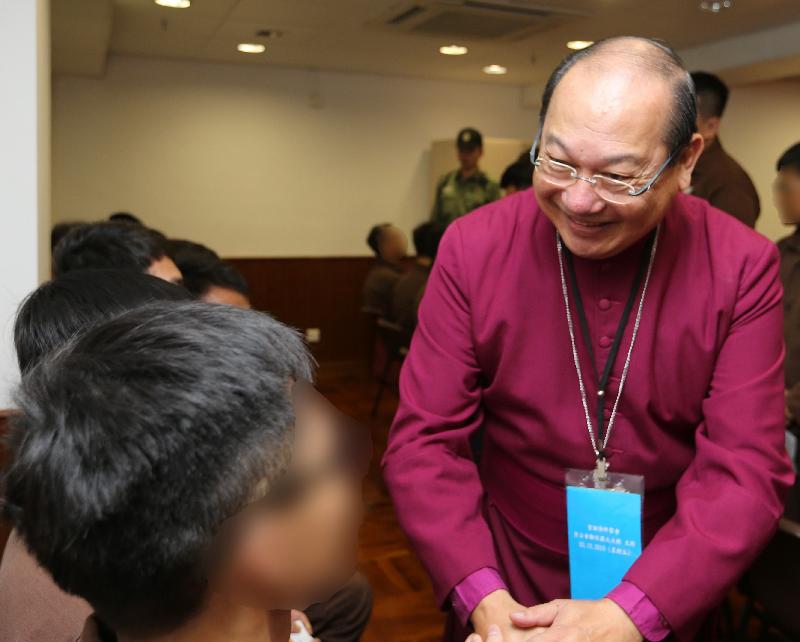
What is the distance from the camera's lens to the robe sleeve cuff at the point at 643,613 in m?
1.16

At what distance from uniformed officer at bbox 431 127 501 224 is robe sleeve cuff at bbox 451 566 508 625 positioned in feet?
18.2

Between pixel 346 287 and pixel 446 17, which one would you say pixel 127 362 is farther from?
pixel 346 287

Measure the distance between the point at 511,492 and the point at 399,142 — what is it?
6.82 m

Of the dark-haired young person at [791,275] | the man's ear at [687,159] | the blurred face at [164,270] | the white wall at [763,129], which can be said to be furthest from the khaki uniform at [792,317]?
the white wall at [763,129]

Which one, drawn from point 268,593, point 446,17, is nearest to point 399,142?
point 446,17

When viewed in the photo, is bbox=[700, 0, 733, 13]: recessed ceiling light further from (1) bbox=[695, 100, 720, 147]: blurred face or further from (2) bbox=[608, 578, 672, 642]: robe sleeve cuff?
(2) bbox=[608, 578, 672, 642]: robe sleeve cuff

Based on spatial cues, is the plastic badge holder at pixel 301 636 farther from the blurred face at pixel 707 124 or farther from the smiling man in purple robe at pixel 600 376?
the blurred face at pixel 707 124

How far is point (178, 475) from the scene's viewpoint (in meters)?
0.72

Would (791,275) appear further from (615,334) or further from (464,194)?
(464,194)

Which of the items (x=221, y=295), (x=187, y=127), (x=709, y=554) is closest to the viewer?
(x=709, y=554)

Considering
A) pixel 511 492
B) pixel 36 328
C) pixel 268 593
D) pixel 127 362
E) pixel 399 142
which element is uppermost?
pixel 399 142

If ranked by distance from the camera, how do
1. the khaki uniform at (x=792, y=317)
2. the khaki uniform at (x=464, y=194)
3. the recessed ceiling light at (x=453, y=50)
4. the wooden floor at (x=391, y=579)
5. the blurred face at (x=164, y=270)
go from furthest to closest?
the khaki uniform at (x=464, y=194)
the recessed ceiling light at (x=453, y=50)
the wooden floor at (x=391, y=579)
the khaki uniform at (x=792, y=317)
the blurred face at (x=164, y=270)

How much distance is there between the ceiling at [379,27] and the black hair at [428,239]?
1362mm

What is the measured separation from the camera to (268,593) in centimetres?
83
